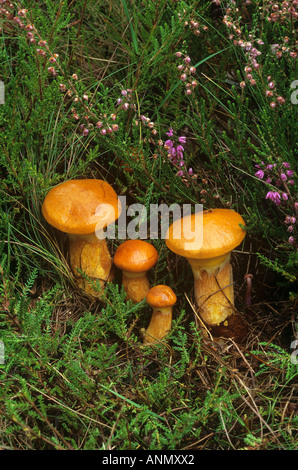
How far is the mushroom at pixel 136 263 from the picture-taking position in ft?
7.84

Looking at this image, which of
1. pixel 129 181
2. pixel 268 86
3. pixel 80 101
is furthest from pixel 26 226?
pixel 268 86

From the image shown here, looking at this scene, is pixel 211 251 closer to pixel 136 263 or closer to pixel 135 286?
pixel 136 263

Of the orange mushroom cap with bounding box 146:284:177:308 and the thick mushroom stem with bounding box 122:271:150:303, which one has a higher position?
the orange mushroom cap with bounding box 146:284:177:308

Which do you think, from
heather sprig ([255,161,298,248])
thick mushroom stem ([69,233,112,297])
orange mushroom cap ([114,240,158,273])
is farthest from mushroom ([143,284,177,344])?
heather sprig ([255,161,298,248])

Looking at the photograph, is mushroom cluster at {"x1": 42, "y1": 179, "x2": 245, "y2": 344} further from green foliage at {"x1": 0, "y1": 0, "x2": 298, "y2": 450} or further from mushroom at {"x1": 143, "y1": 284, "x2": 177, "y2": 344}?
green foliage at {"x1": 0, "y1": 0, "x2": 298, "y2": 450}

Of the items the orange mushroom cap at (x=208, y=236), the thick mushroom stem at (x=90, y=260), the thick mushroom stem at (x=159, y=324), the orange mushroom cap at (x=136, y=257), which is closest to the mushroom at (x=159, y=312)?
the thick mushroom stem at (x=159, y=324)

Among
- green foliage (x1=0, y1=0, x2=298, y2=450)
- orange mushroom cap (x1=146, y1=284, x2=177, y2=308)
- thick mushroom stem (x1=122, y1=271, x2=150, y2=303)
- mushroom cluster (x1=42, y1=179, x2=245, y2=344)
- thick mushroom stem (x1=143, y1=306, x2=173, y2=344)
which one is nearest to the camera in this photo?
green foliage (x1=0, y1=0, x2=298, y2=450)

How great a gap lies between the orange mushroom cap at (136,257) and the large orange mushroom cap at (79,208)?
0.20 metres

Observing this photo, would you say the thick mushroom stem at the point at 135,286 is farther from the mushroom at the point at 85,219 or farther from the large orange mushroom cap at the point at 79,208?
the large orange mushroom cap at the point at 79,208

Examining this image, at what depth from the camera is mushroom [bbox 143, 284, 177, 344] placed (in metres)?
2.34

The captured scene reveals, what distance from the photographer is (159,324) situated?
8.04ft

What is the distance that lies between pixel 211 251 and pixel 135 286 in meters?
0.63

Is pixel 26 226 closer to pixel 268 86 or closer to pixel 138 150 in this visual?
pixel 138 150
